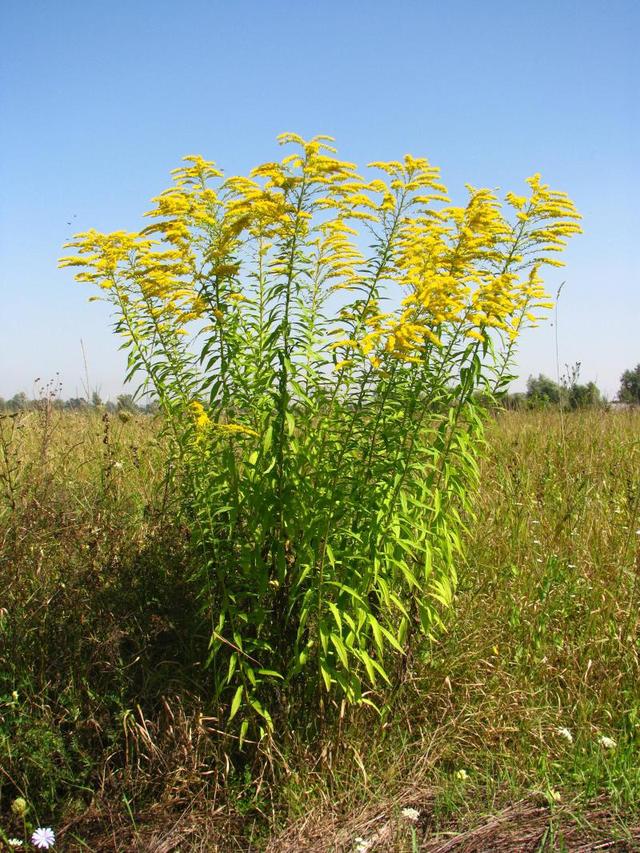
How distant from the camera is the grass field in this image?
10.5 feet

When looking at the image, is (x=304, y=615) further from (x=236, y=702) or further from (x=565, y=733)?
(x=565, y=733)

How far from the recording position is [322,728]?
3.52 m

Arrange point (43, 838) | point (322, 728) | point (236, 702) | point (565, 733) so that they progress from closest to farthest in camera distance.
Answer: point (43, 838) → point (236, 702) → point (322, 728) → point (565, 733)

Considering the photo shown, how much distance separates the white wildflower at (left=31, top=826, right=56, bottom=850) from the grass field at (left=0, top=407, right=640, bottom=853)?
0.14 m

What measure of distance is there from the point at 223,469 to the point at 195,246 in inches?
40.3

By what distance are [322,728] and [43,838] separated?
1.26 m

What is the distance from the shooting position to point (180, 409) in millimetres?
3555

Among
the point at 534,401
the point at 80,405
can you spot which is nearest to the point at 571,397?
the point at 534,401

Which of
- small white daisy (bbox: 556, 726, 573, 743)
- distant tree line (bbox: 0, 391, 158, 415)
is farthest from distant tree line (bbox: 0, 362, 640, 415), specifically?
small white daisy (bbox: 556, 726, 573, 743)

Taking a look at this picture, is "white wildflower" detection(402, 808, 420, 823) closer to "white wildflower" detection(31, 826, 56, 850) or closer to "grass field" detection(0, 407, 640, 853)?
"grass field" detection(0, 407, 640, 853)

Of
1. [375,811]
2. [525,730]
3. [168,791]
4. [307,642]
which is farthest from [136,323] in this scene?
[525,730]

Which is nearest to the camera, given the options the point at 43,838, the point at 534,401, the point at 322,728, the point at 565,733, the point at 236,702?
the point at 43,838

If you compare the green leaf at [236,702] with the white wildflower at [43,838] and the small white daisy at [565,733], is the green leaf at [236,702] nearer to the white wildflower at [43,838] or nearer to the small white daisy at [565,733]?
the white wildflower at [43,838]

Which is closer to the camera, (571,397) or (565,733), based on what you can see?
(565,733)
